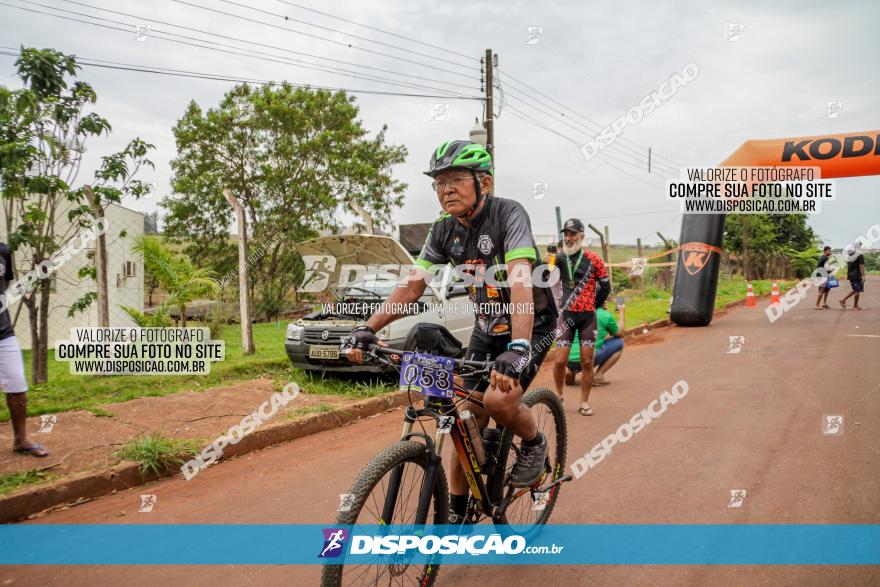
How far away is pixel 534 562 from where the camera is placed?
336 centimetres

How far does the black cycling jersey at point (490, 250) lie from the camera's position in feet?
10.0

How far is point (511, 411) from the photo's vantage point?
289 centimetres

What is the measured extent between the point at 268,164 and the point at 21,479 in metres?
18.3

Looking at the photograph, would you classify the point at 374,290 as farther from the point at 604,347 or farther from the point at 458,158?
the point at 458,158

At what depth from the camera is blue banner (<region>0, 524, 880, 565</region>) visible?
129 inches

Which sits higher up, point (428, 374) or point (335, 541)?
point (428, 374)

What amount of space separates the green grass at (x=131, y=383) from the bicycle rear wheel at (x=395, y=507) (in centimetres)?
470

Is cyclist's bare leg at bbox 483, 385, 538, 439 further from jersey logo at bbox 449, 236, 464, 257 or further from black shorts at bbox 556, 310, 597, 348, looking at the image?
black shorts at bbox 556, 310, 597, 348

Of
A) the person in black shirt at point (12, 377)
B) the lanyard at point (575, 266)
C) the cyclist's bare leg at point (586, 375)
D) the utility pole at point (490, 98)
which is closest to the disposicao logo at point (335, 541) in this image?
the person in black shirt at point (12, 377)

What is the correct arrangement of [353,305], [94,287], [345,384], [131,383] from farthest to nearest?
[94,287] < [353,305] < [345,384] < [131,383]

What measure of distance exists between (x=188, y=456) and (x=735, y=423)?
17.6 feet

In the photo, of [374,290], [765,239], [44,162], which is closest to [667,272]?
[765,239]

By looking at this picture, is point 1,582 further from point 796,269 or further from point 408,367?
point 796,269

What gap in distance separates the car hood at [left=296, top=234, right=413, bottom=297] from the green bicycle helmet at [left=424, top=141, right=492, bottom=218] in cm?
631
